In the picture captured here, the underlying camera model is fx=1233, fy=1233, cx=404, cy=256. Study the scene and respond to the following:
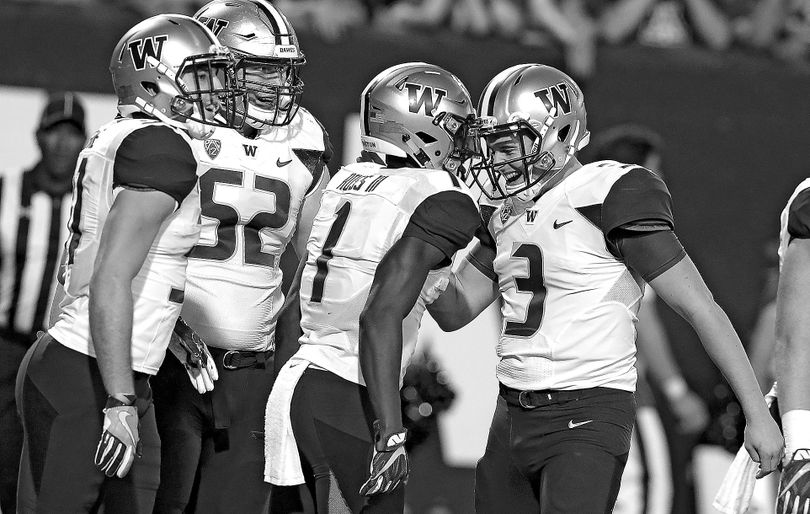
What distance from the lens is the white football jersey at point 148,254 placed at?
304 cm

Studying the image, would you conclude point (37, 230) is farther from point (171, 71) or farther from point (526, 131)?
point (526, 131)

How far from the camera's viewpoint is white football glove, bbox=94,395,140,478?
2.86 meters

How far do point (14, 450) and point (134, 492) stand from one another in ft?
6.25

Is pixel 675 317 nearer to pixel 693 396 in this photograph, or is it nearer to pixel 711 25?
pixel 693 396

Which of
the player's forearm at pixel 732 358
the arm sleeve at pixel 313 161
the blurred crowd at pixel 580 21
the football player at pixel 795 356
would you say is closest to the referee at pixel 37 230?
the blurred crowd at pixel 580 21

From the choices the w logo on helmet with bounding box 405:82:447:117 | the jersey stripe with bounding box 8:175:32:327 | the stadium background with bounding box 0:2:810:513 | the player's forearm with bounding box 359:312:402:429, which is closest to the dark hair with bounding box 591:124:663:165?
the stadium background with bounding box 0:2:810:513

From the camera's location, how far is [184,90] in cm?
324

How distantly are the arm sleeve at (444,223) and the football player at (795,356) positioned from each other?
833mm

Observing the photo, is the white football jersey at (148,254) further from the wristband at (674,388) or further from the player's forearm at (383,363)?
the wristband at (674,388)

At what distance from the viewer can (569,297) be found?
3.27 m

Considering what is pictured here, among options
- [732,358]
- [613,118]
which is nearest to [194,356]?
[732,358]

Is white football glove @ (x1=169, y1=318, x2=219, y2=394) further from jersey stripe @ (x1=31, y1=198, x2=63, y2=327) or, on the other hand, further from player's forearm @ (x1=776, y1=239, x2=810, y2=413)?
jersey stripe @ (x1=31, y1=198, x2=63, y2=327)

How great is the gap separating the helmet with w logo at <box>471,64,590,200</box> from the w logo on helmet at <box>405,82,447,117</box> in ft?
0.48

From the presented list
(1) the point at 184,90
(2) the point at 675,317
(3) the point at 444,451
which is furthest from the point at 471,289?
(2) the point at 675,317
